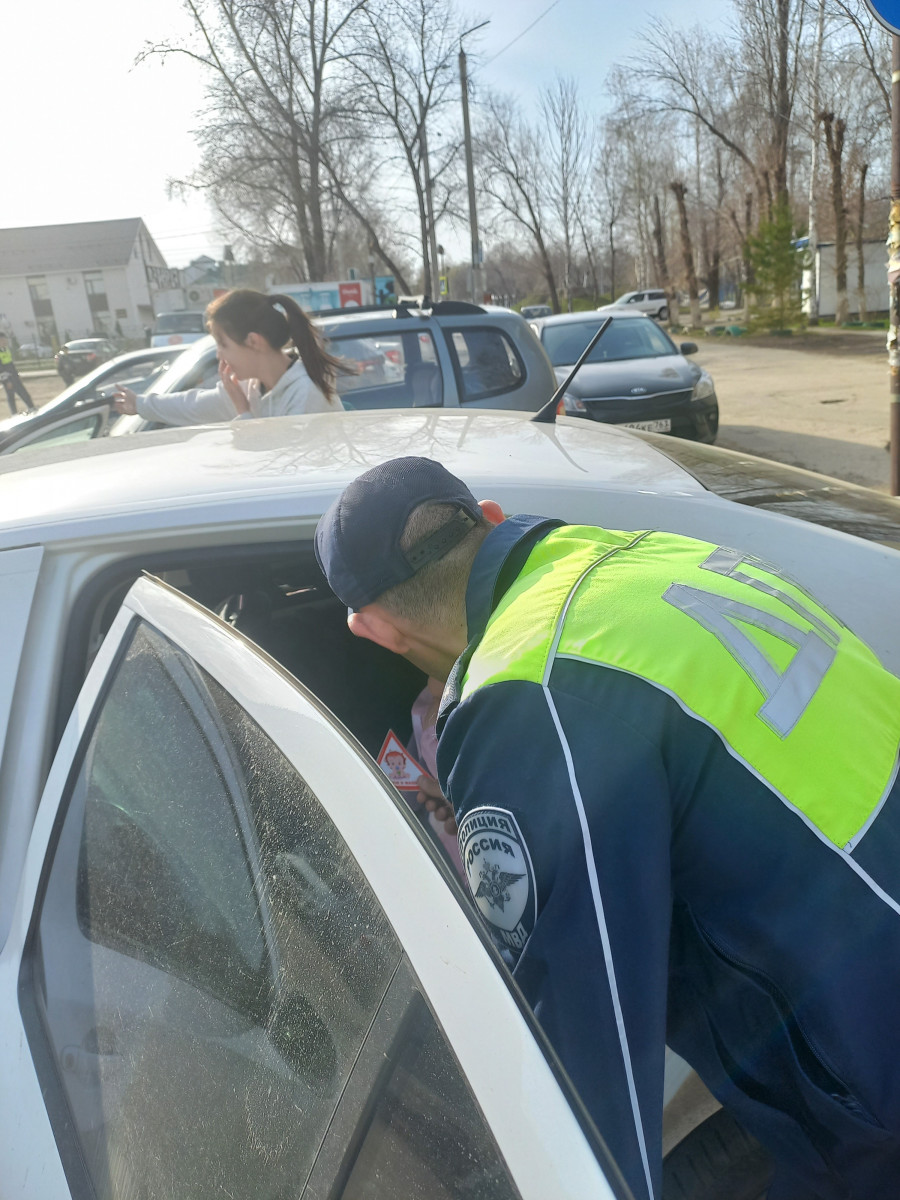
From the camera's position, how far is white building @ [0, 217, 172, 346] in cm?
6056

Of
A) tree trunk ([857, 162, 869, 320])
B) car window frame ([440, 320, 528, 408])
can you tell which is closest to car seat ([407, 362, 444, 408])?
car window frame ([440, 320, 528, 408])

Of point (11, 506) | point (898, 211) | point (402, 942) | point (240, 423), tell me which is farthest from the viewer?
point (898, 211)

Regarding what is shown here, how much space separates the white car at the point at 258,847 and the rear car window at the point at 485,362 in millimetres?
2925

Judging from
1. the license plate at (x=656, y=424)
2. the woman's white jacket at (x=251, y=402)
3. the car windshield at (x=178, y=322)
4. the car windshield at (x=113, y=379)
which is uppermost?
the car windshield at (x=178, y=322)

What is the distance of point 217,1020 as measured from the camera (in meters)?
1.11

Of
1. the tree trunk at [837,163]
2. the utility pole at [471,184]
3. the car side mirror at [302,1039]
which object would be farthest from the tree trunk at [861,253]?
the car side mirror at [302,1039]

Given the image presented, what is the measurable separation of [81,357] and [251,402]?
3387 cm

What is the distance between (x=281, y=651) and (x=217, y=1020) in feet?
4.04

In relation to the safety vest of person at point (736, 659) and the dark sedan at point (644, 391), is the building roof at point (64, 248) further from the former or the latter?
the safety vest of person at point (736, 659)

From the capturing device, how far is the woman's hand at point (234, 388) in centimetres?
360

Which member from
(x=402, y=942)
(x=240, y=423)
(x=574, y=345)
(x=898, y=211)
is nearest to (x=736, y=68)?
(x=574, y=345)

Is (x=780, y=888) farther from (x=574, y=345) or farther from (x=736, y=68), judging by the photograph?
(x=736, y=68)

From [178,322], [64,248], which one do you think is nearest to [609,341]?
[178,322]

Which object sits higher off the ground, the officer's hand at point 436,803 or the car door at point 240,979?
the car door at point 240,979
